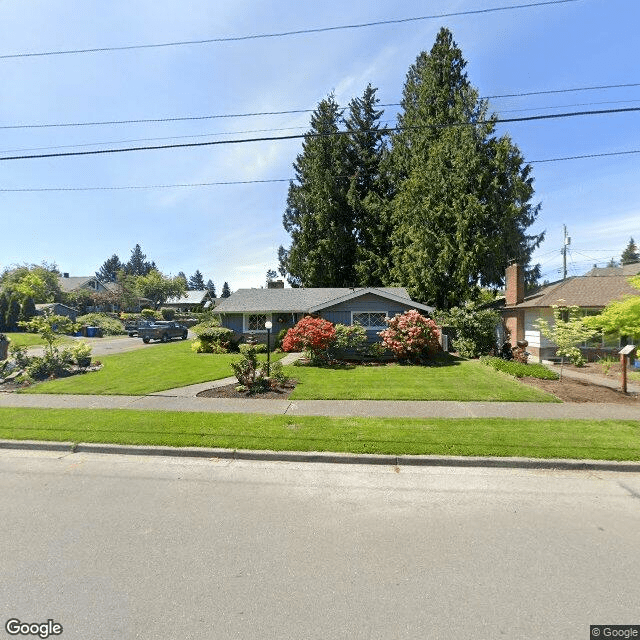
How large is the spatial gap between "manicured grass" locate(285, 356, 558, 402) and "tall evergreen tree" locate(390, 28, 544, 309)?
8795 mm

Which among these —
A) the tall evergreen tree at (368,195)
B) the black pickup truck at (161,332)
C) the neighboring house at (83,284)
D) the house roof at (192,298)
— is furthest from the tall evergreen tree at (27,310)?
the tall evergreen tree at (368,195)

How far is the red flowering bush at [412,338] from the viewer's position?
1616 centimetres

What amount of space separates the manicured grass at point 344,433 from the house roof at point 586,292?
11984 millimetres

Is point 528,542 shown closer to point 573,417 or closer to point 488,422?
point 488,422

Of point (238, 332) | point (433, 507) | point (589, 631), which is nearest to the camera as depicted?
point (589, 631)

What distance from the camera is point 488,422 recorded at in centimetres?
741

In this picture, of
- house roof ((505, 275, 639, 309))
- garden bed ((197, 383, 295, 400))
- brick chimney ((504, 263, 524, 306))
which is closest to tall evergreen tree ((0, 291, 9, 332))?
garden bed ((197, 383, 295, 400))

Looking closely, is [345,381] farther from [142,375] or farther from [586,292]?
[586,292]

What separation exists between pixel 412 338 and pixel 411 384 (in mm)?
4833

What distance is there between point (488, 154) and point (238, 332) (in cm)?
1919

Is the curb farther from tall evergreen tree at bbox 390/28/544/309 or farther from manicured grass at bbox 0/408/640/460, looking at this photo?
tall evergreen tree at bbox 390/28/544/309

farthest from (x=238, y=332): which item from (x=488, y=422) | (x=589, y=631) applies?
(x=589, y=631)

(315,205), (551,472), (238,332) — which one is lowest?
(551,472)

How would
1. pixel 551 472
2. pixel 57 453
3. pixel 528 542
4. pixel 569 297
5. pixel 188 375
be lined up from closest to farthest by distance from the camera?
pixel 528 542 < pixel 551 472 < pixel 57 453 < pixel 188 375 < pixel 569 297
